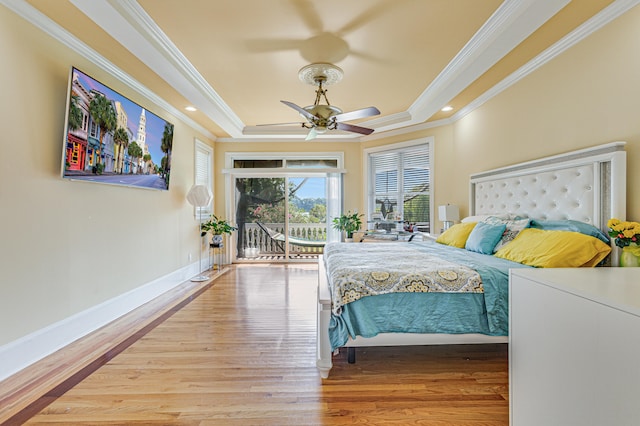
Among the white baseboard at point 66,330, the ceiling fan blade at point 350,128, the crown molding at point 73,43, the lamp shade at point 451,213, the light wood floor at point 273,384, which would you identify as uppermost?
the crown molding at point 73,43

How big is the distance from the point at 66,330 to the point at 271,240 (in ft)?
12.9

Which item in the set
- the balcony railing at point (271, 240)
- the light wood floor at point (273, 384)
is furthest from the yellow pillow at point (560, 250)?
the balcony railing at point (271, 240)

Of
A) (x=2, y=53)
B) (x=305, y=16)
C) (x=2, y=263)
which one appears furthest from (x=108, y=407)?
(x=305, y=16)

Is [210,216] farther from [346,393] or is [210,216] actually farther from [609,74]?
[609,74]

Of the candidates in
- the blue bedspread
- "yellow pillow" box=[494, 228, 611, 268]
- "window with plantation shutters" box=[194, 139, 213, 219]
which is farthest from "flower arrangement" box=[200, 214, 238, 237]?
"yellow pillow" box=[494, 228, 611, 268]

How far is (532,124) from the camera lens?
10.1 feet

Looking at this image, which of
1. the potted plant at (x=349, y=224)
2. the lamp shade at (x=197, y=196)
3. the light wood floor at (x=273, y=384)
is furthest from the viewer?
the potted plant at (x=349, y=224)

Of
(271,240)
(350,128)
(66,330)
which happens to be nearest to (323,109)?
(350,128)

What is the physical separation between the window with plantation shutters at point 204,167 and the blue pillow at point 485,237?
4.29m

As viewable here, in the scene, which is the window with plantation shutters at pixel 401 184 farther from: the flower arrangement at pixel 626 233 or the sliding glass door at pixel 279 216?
the flower arrangement at pixel 626 233

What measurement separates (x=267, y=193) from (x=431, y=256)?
4.17m

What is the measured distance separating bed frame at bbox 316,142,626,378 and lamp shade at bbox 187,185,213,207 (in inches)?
103

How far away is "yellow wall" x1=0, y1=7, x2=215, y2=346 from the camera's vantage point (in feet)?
6.66

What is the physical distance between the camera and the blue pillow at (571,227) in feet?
7.32
